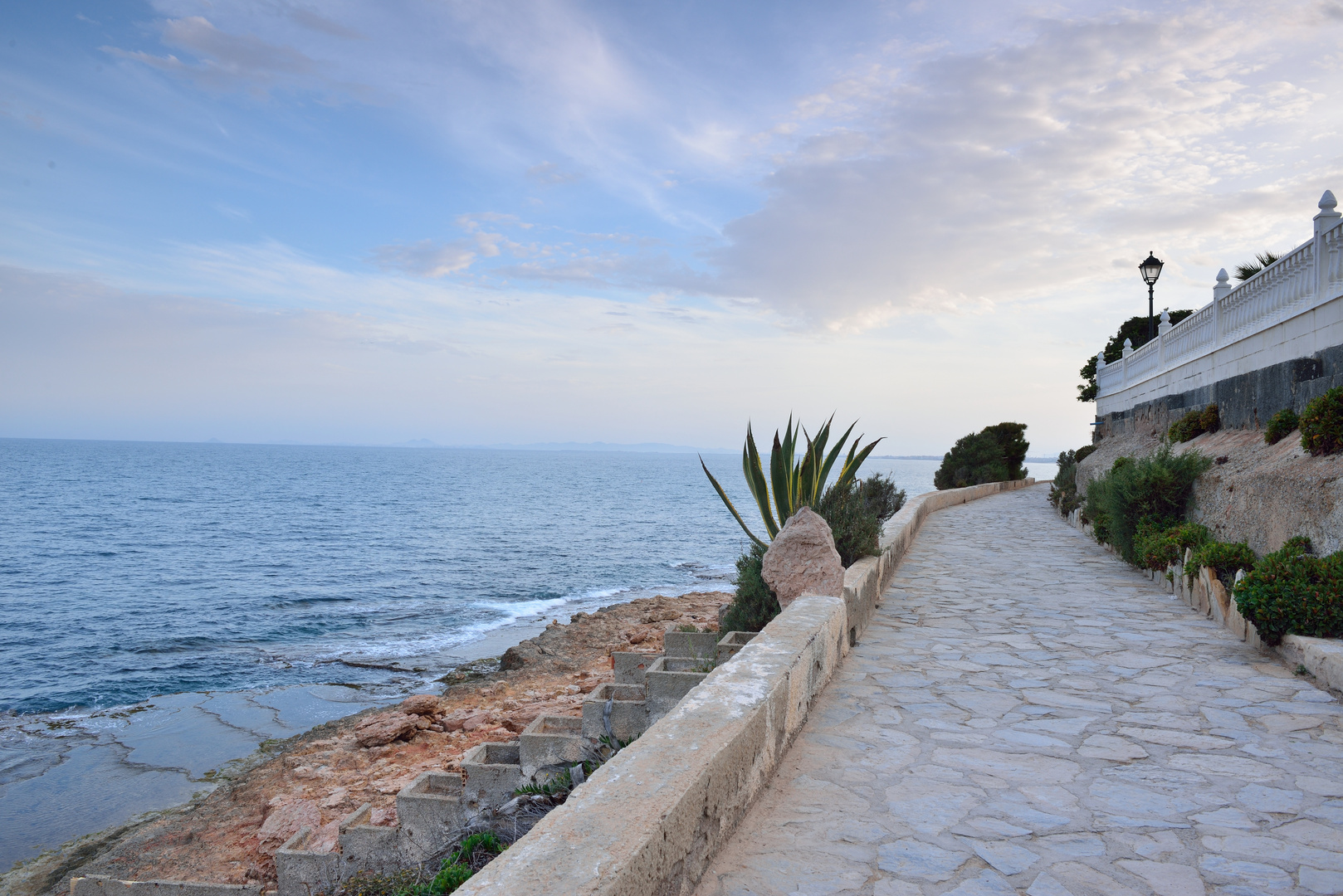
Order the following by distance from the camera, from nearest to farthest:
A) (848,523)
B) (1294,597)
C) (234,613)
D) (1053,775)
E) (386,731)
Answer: (1053,775), (1294,597), (848,523), (386,731), (234,613)

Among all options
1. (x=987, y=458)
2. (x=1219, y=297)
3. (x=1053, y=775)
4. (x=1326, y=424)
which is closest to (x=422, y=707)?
(x=1053, y=775)

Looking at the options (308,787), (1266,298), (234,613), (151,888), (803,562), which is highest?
(1266,298)

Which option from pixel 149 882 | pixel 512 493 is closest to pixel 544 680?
pixel 149 882

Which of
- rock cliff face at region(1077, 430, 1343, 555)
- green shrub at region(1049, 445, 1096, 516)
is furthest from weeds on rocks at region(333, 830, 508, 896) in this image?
green shrub at region(1049, 445, 1096, 516)

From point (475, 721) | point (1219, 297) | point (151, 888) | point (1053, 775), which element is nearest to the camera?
point (1053, 775)

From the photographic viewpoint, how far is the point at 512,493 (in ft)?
227

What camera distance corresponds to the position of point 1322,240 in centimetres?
820

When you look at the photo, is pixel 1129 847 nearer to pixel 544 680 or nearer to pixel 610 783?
pixel 610 783

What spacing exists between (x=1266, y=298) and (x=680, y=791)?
1104cm

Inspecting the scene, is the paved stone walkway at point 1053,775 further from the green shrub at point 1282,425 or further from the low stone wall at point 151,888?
the low stone wall at point 151,888

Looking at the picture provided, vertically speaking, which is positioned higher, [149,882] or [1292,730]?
[1292,730]

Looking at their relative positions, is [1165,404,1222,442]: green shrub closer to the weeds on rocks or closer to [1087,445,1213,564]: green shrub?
[1087,445,1213,564]: green shrub

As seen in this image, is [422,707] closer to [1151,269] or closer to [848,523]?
[848,523]

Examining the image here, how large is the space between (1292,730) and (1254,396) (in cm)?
770
